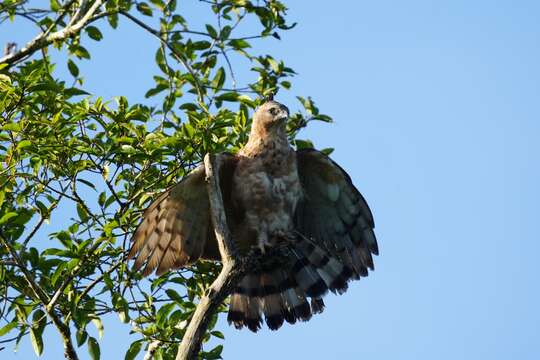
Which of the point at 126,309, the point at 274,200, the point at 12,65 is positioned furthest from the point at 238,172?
the point at 12,65

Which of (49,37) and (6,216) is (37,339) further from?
(49,37)

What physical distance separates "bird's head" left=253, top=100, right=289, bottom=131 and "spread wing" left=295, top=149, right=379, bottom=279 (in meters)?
0.32

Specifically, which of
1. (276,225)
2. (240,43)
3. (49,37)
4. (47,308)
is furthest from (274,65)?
(47,308)

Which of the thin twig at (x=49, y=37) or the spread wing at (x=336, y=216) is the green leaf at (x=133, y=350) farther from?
the thin twig at (x=49, y=37)

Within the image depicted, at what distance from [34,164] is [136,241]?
0.93m

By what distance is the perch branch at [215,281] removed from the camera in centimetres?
524

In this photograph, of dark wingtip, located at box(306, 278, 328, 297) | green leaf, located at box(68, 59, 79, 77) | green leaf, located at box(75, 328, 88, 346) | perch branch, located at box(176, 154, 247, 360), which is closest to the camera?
perch branch, located at box(176, 154, 247, 360)

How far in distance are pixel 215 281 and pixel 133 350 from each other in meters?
1.16

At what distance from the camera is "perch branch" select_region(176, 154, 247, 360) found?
5242 millimetres

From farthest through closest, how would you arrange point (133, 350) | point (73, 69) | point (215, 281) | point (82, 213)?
point (73, 69), point (82, 213), point (133, 350), point (215, 281)

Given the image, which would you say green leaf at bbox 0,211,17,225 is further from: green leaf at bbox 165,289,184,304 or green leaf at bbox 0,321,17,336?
green leaf at bbox 165,289,184,304

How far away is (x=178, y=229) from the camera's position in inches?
269

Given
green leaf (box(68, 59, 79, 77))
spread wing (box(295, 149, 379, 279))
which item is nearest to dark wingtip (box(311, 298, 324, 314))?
spread wing (box(295, 149, 379, 279))

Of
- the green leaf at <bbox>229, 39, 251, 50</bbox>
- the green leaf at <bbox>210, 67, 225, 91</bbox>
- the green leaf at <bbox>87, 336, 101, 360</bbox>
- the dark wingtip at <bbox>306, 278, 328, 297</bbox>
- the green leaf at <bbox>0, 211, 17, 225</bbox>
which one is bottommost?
the green leaf at <bbox>87, 336, 101, 360</bbox>
